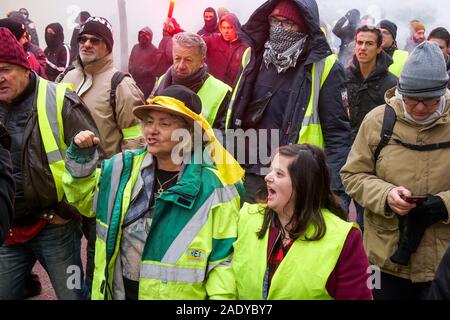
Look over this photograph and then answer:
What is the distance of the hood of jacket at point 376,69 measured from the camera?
5.60 meters

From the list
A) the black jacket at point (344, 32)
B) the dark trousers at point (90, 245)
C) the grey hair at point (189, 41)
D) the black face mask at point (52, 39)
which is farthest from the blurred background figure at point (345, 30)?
the dark trousers at point (90, 245)

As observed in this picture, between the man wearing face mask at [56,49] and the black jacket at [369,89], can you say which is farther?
the man wearing face mask at [56,49]

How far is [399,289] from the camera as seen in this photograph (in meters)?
3.48

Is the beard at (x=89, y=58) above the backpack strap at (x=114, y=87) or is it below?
above

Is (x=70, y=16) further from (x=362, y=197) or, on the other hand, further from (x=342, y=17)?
(x=362, y=197)

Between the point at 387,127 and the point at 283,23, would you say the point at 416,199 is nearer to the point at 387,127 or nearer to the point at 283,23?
the point at 387,127

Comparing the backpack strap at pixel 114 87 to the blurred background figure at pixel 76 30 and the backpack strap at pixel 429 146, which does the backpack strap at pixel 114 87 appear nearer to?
the backpack strap at pixel 429 146

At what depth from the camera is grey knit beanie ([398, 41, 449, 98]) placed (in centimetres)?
332

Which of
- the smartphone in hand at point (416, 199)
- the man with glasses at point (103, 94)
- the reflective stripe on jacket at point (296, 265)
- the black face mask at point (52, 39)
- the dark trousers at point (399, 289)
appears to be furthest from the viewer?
the black face mask at point (52, 39)

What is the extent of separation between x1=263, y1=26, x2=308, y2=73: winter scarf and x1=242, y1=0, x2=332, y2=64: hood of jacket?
72mm

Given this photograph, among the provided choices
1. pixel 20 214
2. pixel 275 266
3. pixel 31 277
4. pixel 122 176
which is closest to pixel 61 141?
pixel 20 214

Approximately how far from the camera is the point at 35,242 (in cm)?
377

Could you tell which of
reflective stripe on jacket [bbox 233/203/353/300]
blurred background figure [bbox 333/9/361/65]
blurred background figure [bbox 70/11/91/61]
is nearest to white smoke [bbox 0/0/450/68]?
blurred background figure [bbox 70/11/91/61]

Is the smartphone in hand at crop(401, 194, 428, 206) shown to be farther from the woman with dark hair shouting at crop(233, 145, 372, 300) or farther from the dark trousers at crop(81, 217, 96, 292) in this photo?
the dark trousers at crop(81, 217, 96, 292)
